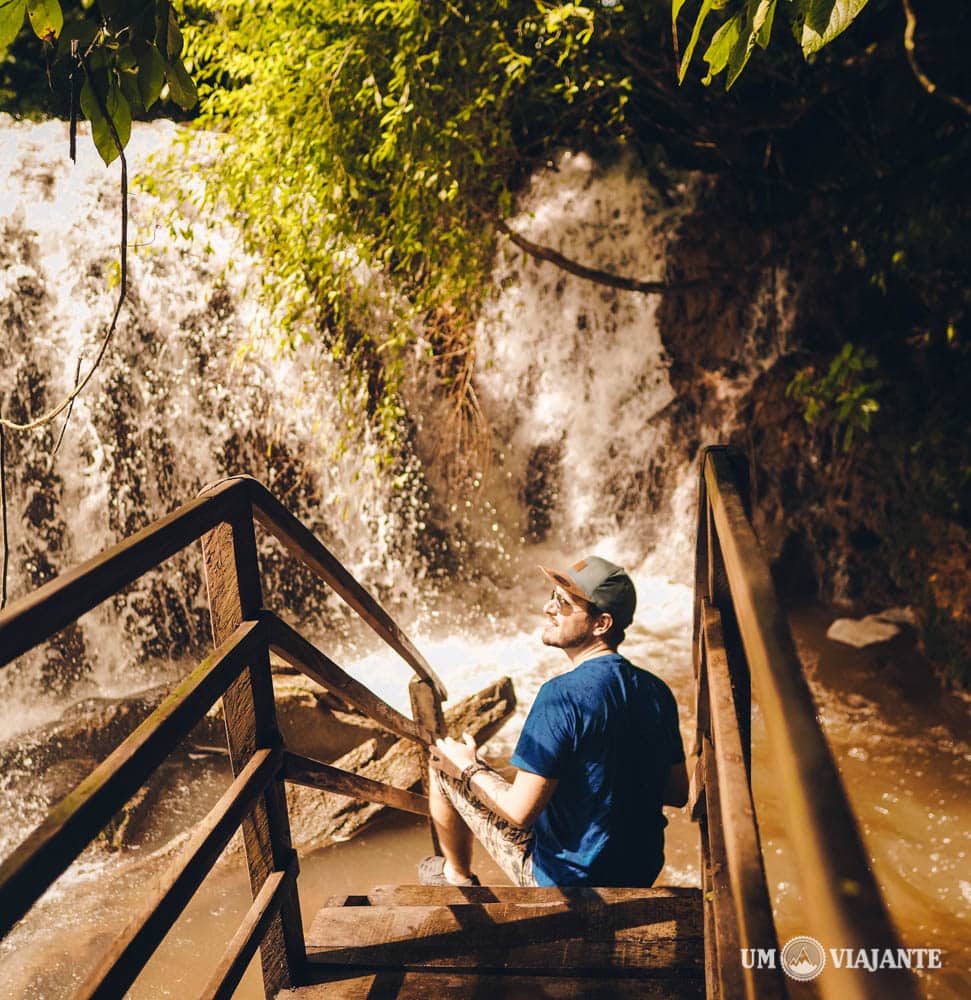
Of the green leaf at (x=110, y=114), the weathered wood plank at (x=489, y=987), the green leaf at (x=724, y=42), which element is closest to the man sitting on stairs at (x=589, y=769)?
the weathered wood plank at (x=489, y=987)

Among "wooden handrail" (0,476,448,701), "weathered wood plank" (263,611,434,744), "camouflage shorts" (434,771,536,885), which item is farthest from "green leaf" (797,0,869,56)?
"camouflage shorts" (434,771,536,885)

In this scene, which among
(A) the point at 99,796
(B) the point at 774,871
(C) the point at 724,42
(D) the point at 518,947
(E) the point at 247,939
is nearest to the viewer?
(A) the point at 99,796

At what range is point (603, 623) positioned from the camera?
8.97 ft

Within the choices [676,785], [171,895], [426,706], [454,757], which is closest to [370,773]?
[426,706]

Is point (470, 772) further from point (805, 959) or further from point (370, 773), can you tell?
point (370, 773)

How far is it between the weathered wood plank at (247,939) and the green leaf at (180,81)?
1.80 m

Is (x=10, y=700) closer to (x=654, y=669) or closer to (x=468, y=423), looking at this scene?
(x=468, y=423)

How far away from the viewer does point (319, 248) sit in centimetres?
598

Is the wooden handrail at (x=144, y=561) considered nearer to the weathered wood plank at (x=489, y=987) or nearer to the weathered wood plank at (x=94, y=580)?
the weathered wood plank at (x=94, y=580)

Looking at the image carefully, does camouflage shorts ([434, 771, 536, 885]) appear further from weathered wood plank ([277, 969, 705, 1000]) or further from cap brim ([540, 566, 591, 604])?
cap brim ([540, 566, 591, 604])

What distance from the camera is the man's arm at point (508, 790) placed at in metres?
2.42

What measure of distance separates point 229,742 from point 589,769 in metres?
1.05

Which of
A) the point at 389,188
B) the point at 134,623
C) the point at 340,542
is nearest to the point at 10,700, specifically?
the point at 134,623

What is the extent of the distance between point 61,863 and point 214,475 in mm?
7253
